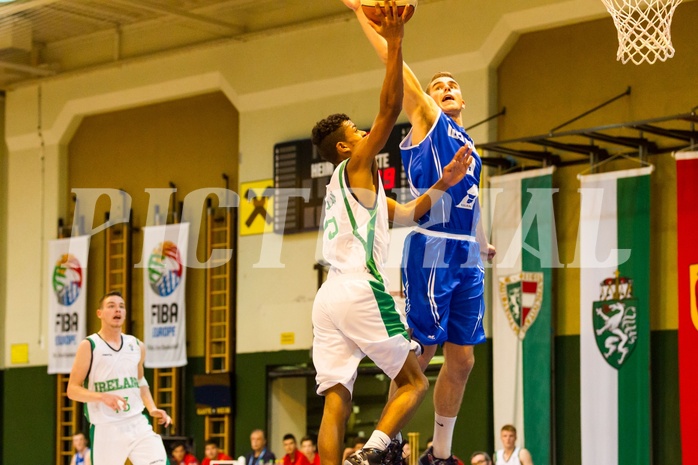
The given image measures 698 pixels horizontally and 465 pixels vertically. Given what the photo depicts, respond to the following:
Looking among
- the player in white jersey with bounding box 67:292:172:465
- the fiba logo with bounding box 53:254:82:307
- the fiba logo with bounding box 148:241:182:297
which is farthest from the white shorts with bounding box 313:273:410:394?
the fiba logo with bounding box 53:254:82:307

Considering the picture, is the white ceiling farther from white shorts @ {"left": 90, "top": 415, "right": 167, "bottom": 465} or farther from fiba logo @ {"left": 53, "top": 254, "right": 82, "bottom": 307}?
white shorts @ {"left": 90, "top": 415, "right": 167, "bottom": 465}

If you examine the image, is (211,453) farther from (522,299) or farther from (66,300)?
(522,299)

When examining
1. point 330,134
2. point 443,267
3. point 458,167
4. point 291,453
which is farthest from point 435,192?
point 291,453

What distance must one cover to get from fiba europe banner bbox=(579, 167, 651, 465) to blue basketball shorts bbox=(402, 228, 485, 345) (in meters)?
7.33

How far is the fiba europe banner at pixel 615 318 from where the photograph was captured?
44.3ft

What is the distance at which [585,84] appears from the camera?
14.9 meters

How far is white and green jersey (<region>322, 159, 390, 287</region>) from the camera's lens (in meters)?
6.29

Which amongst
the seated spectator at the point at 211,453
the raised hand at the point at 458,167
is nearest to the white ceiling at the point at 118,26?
the seated spectator at the point at 211,453

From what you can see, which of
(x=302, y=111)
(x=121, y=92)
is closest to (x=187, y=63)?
(x=121, y=92)

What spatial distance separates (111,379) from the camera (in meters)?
9.95

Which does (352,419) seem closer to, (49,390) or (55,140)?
(49,390)

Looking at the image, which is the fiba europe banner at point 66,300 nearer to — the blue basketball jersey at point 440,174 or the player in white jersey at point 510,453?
the player in white jersey at point 510,453

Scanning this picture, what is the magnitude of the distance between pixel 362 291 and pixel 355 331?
23 cm

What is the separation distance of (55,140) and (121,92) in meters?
1.87
